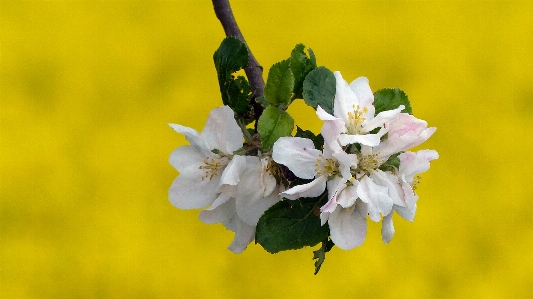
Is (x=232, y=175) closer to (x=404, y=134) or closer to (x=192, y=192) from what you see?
(x=192, y=192)

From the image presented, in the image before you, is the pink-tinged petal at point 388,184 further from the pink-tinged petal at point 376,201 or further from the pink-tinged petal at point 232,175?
the pink-tinged petal at point 232,175

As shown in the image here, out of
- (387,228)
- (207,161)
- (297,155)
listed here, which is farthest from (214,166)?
(387,228)

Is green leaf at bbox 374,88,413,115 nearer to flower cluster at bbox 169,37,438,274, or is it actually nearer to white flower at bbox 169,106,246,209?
flower cluster at bbox 169,37,438,274

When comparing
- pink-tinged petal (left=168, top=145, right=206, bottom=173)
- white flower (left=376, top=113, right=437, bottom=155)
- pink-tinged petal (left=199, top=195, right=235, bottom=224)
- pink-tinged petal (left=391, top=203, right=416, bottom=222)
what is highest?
white flower (left=376, top=113, right=437, bottom=155)

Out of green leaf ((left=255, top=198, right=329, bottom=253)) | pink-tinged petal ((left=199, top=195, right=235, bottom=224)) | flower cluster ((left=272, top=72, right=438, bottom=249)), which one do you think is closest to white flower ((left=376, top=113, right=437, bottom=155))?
flower cluster ((left=272, top=72, right=438, bottom=249))

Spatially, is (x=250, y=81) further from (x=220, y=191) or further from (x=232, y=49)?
(x=220, y=191)

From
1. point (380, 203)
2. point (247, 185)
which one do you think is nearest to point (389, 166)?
point (380, 203)

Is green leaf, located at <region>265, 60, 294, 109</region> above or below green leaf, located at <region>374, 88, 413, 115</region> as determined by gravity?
above
